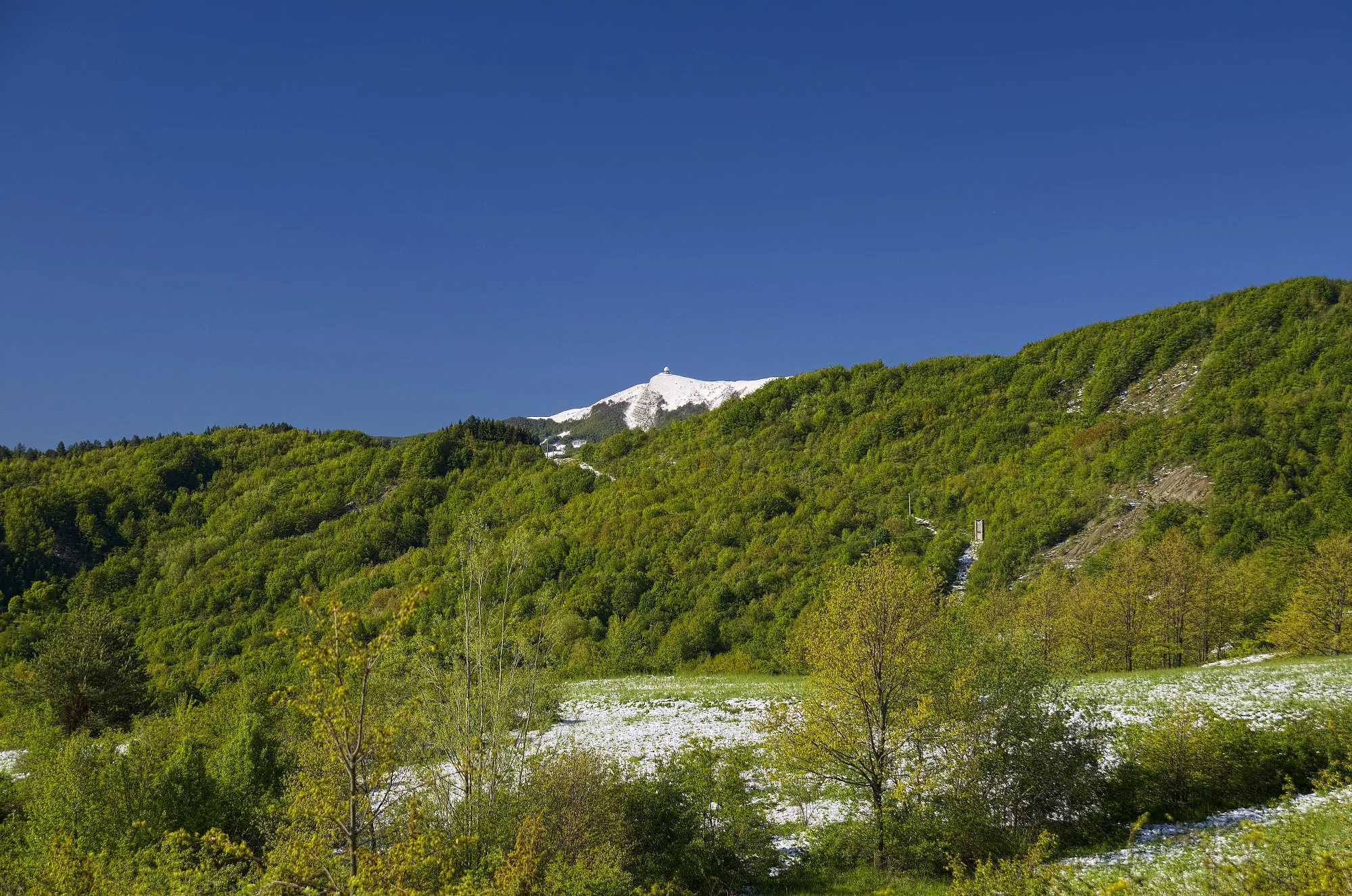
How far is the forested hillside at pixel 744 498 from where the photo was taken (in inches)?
3364

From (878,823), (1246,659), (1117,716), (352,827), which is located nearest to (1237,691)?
(1117,716)

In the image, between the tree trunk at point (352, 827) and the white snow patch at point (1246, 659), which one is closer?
the tree trunk at point (352, 827)

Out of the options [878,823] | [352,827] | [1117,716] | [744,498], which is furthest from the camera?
[744,498]

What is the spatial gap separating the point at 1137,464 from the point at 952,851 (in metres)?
93.1

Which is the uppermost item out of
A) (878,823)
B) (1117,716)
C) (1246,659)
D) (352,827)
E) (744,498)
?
(744,498)

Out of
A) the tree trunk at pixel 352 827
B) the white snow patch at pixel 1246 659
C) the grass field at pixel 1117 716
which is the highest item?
the tree trunk at pixel 352 827

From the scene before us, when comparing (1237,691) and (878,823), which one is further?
(1237,691)

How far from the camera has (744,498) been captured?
128875 millimetres

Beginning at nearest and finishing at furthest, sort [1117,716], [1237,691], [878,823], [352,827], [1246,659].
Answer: [352,827] → [878,823] → [1117,716] → [1237,691] → [1246,659]

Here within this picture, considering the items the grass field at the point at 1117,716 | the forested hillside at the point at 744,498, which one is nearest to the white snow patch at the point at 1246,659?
the grass field at the point at 1117,716

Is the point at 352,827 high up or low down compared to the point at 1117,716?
up

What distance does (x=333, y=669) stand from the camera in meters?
8.97

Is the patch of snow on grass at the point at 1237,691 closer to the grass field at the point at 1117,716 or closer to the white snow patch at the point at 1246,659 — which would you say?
the grass field at the point at 1117,716

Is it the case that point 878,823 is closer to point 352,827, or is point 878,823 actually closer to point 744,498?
point 352,827
